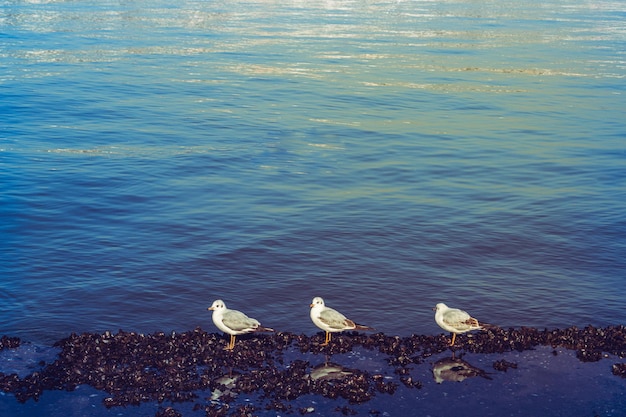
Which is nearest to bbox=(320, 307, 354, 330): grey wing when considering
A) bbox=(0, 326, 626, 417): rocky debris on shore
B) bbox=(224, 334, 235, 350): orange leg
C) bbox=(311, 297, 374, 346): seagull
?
bbox=(311, 297, 374, 346): seagull

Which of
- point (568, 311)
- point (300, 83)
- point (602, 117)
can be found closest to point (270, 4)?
point (300, 83)

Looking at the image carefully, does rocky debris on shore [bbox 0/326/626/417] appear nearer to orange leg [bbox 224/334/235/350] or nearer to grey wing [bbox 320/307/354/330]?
orange leg [bbox 224/334/235/350]

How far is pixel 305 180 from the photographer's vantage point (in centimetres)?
3831

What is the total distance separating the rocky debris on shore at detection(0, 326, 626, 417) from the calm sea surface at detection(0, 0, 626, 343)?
149 centimetres

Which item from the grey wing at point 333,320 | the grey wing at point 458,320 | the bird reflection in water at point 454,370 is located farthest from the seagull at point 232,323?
the grey wing at point 458,320

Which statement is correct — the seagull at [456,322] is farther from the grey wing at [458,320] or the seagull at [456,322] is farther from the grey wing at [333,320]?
the grey wing at [333,320]

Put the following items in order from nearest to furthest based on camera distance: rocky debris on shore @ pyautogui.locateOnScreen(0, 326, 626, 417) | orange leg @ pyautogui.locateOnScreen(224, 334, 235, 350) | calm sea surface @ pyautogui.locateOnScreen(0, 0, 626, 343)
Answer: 1. rocky debris on shore @ pyautogui.locateOnScreen(0, 326, 626, 417)
2. orange leg @ pyautogui.locateOnScreen(224, 334, 235, 350)
3. calm sea surface @ pyautogui.locateOnScreen(0, 0, 626, 343)

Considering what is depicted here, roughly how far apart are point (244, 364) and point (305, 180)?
59.1ft

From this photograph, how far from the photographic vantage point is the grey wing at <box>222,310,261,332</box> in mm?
21672

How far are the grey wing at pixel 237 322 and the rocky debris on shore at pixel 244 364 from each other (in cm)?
49

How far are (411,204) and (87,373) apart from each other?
18004mm

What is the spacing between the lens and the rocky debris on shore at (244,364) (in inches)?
777

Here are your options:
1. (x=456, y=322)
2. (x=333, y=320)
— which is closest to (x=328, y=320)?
(x=333, y=320)

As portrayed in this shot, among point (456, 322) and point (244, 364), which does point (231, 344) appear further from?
point (456, 322)
